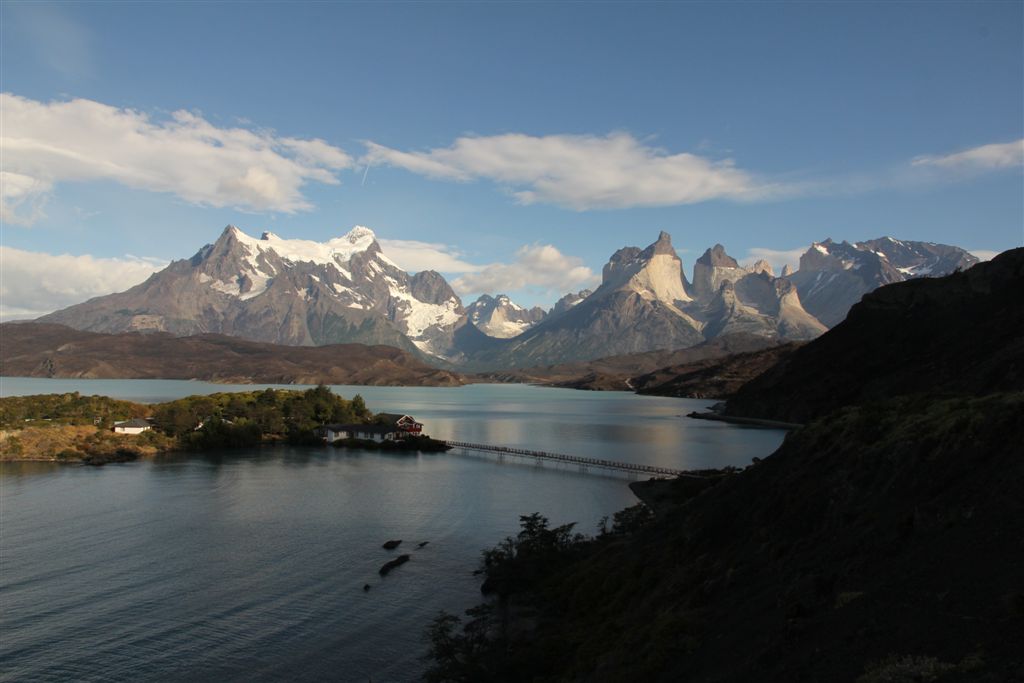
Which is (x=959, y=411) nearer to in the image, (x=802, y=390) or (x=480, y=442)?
(x=480, y=442)

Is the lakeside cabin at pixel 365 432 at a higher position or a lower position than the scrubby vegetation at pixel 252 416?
lower

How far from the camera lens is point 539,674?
3356 centimetres

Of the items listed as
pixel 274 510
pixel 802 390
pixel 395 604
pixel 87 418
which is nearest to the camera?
pixel 395 604

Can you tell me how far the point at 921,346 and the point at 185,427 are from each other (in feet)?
533

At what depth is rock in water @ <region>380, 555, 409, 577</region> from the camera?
5600 cm

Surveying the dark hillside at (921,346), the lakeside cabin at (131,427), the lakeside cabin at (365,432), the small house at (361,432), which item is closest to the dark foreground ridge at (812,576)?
the dark hillside at (921,346)

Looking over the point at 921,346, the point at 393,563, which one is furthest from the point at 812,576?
the point at 921,346

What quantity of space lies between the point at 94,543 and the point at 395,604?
34034 millimetres

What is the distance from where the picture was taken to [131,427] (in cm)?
13775

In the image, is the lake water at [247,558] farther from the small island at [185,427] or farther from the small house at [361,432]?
the small house at [361,432]

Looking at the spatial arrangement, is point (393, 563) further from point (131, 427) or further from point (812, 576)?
point (131, 427)

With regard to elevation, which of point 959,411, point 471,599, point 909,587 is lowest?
point 471,599

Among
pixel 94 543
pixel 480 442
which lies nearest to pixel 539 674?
pixel 94 543

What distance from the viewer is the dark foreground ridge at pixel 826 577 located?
58.1 ft
